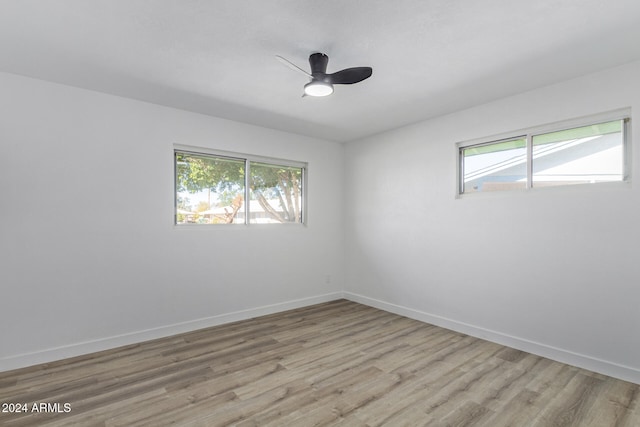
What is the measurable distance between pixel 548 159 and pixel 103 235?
14.6ft

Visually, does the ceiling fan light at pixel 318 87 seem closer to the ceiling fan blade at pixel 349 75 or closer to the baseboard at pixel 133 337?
the ceiling fan blade at pixel 349 75

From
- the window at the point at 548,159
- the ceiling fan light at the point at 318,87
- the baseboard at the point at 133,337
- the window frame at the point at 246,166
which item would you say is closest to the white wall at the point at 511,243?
the window at the point at 548,159

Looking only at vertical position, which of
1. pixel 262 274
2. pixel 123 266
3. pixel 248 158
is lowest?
pixel 262 274

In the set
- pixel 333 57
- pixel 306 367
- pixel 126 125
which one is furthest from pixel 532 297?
pixel 126 125

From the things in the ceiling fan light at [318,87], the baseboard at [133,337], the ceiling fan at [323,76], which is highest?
the ceiling fan at [323,76]

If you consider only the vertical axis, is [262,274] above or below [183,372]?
above

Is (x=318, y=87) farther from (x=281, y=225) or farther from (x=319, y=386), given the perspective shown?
(x=281, y=225)

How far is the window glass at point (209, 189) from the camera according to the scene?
3.76 m

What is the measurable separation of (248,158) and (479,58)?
2868 millimetres

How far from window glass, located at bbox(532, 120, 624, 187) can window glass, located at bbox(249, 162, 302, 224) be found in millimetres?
2991

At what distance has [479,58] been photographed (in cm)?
249

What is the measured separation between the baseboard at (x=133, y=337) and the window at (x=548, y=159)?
293 cm

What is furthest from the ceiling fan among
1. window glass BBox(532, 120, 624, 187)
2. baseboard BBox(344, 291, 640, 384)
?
baseboard BBox(344, 291, 640, 384)

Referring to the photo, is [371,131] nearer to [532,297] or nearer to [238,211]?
[238,211]
